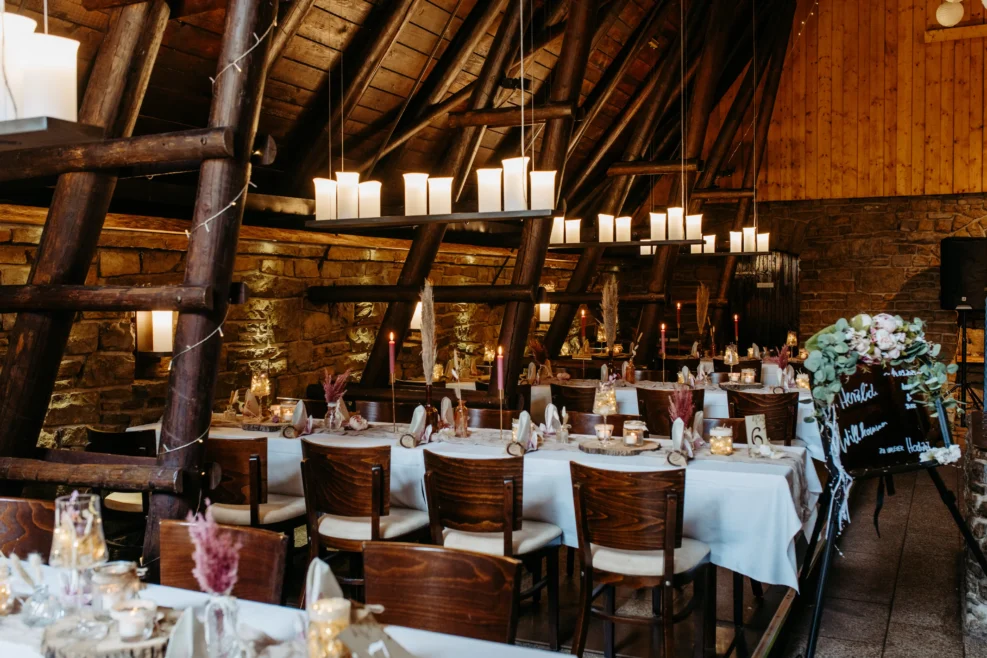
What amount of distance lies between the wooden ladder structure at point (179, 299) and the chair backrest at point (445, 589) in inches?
52.8

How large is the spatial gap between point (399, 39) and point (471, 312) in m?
3.85

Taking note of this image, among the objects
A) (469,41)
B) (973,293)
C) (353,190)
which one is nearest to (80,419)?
(353,190)

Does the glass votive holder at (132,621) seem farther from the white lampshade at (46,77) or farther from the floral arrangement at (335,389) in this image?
the floral arrangement at (335,389)

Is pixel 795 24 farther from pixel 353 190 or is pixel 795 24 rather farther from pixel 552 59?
pixel 353 190

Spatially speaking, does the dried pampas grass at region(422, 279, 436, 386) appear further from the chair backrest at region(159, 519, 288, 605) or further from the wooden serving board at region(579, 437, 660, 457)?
the chair backrest at region(159, 519, 288, 605)

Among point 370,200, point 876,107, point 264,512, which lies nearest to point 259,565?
point 264,512

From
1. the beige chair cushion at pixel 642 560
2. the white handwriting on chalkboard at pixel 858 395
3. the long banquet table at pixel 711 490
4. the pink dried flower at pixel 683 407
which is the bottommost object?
the beige chair cushion at pixel 642 560

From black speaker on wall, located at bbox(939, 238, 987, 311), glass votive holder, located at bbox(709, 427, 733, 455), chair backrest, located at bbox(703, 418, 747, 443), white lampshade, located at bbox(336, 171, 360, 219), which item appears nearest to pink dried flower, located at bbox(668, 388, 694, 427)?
glass votive holder, located at bbox(709, 427, 733, 455)

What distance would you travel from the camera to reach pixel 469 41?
23.2ft

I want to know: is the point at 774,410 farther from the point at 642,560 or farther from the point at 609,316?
the point at 609,316

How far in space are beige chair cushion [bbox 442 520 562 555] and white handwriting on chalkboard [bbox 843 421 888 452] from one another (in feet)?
4.19

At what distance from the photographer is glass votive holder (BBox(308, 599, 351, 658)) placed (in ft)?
5.56

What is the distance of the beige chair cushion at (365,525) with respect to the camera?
3.91m

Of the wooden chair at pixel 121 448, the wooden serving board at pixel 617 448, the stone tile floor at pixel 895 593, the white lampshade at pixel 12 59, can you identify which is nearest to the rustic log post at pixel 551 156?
the wooden serving board at pixel 617 448
